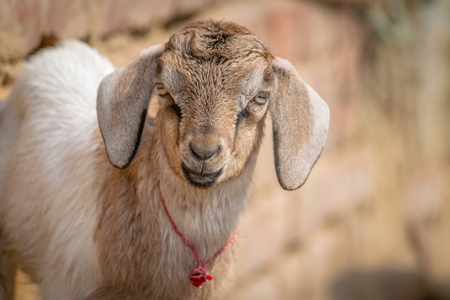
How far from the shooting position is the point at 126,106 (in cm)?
304

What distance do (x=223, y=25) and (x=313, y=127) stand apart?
0.48m

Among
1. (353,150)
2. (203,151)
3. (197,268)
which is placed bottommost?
(197,268)

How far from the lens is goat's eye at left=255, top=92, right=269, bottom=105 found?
2955mm

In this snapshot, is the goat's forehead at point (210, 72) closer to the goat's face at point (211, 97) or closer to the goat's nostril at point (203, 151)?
the goat's face at point (211, 97)

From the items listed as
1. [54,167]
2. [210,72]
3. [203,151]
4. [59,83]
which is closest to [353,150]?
[59,83]

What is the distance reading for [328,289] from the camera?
6.82 m

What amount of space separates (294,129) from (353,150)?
13.1ft

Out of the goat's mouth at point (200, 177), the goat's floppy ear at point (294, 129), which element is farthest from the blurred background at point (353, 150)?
the goat's mouth at point (200, 177)

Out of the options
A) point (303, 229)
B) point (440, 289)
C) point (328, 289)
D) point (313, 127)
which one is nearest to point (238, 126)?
point (313, 127)

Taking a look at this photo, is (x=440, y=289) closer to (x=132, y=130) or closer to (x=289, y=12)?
(x=289, y=12)

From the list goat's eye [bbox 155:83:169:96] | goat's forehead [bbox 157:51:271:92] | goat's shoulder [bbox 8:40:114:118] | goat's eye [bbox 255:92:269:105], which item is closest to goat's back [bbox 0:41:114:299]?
goat's shoulder [bbox 8:40:114:118]

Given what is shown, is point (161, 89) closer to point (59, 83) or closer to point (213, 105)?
point (213, 105)

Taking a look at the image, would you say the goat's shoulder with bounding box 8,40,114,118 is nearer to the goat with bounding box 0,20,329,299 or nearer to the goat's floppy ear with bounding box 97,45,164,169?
the goat with bounding box 0,20,329,299

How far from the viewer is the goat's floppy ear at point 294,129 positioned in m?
3.04
